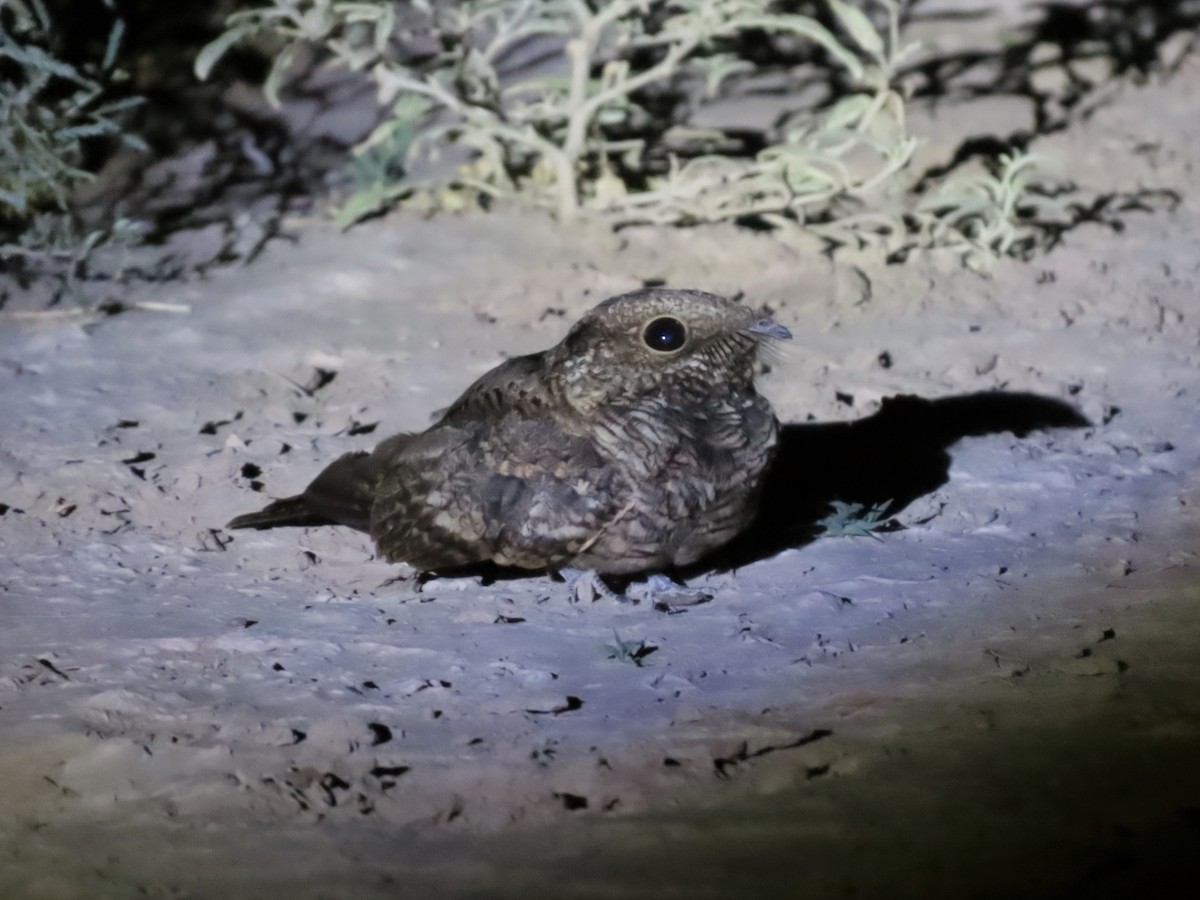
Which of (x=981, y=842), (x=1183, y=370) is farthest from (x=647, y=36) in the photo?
(x=981, y=842)

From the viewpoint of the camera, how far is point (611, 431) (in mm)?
3480

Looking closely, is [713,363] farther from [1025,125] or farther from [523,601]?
[1025,125]

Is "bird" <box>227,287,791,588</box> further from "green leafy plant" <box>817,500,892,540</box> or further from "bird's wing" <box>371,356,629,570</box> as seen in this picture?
"green leafy plant" <box>817,500,892,540</box>

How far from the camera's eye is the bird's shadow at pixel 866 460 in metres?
3.86

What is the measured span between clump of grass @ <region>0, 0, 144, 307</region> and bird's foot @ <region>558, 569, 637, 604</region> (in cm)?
285

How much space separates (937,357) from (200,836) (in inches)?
124

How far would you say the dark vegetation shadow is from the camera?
155 inches

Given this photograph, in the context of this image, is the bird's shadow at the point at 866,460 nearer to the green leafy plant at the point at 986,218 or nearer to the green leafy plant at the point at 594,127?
the green leafy plant at the point at 986,218

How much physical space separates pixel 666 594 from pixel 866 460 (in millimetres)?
1036

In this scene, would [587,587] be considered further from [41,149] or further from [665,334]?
[41,149]

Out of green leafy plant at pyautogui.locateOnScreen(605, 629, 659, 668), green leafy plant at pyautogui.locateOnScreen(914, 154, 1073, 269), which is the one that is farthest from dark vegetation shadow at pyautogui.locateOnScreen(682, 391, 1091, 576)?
green leafy plant at pyautogui.locateOnScreen(914, 154, 1073, 269)

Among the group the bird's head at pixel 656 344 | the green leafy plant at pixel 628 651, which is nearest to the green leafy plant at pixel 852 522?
the bird's head at pixel 656 344

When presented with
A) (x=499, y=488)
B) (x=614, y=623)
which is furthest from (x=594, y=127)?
(x=614, y=623)

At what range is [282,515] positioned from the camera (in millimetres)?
3936
